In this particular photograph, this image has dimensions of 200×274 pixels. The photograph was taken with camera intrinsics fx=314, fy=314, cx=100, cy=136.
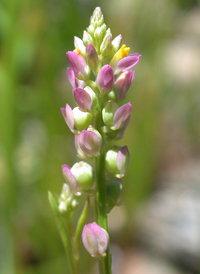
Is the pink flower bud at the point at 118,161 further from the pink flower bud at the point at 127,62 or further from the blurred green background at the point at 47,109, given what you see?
the blurred green background at the point at 47,109

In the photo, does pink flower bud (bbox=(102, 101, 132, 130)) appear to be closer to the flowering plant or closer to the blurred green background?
the flowering plant

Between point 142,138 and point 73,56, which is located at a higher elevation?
point 73,56

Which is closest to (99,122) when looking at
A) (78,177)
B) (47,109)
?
(78,177)

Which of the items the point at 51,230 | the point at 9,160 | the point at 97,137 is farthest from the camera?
the point at 51,230

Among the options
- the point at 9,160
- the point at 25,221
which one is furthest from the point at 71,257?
the point at 25,221

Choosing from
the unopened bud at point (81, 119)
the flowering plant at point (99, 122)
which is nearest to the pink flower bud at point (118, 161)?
the flowering plant at point (99, 122)

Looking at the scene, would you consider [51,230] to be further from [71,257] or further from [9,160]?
[71,257]

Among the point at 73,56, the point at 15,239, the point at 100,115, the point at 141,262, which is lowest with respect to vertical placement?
the point at 141,262
